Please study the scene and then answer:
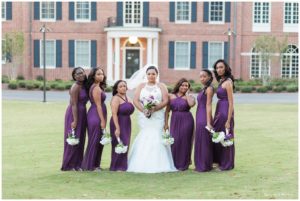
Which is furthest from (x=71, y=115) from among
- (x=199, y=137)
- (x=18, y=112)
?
(x=18, y=112)

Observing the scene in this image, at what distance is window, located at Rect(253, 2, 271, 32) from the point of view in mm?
43062

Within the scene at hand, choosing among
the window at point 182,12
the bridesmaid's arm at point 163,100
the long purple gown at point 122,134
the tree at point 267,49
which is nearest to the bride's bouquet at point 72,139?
the long purple gown at point 122,134

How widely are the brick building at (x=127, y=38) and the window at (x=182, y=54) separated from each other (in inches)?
2.3

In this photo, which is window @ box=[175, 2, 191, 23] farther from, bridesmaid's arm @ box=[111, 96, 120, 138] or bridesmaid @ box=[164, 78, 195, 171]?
bridesmaid's arm @ box=[111, 96, 120, 138]

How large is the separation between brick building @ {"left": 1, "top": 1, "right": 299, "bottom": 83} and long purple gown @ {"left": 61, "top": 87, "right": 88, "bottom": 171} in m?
31.0

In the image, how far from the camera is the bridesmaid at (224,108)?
11.0 meters

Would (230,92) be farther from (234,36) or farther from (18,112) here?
(234,36)

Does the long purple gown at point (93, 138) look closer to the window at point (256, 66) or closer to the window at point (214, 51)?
the window at point (214, 51)

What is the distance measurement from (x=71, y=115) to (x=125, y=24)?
31.6 meters

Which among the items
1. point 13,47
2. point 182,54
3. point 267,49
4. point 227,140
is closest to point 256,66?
point 267,49

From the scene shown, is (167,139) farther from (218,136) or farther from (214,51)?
(214,51)

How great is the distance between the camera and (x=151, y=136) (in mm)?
11109

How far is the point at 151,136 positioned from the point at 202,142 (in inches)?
31.1

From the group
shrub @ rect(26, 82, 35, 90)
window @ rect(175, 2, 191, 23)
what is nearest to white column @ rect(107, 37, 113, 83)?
window @ rect(175, 2, 191, 23)
